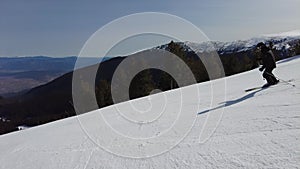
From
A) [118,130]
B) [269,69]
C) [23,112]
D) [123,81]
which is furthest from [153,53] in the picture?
[23,112]

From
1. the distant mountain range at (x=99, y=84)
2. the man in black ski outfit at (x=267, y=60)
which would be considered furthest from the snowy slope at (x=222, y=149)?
the distant mountain range at (x=99, y=84)

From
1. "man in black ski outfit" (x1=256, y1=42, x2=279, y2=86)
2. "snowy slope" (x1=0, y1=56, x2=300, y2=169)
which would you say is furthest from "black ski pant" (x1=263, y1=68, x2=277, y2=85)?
"snowy slope" (x1=0, y1=56, x2=300, y2=169)

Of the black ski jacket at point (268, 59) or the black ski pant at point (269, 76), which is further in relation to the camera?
the black ski pant at point (269, 76)

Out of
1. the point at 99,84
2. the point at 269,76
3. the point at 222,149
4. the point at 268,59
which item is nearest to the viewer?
the point at 222,149

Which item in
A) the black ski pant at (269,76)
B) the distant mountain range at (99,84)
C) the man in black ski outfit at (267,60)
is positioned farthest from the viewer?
the distant mountain range at (99,84)

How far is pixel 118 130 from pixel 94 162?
232 centimetres

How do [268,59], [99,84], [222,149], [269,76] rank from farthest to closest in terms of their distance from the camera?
[99,84] → [269,76] → [268,59] → [222,149]

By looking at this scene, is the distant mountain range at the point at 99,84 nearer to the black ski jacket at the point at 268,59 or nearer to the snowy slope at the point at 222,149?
the black ski jacket at the point at 268,59

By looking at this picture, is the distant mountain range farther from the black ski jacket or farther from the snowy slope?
the snowy slope

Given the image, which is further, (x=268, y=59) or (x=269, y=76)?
(x=269, y=76)

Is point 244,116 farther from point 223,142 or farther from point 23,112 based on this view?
point 23,112

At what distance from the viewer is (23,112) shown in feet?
338

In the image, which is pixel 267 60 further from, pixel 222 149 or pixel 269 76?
pixel 222 149

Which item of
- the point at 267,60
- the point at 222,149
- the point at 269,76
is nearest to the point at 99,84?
the point at 269,76
